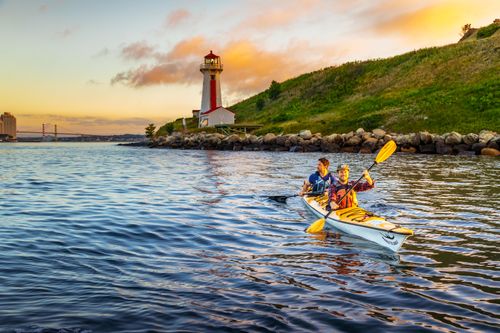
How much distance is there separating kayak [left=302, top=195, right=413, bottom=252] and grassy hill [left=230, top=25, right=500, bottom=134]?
123 feet

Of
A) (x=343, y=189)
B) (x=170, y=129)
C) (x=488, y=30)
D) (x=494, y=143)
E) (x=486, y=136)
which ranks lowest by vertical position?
(x=343, y=189)

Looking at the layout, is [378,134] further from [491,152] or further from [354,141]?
[491,152]

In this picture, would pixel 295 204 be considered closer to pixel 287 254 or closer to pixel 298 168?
pixel 287 254

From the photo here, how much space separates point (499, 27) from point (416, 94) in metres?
28.6

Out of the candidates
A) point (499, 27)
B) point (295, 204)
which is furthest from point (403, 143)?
point (499, 27)

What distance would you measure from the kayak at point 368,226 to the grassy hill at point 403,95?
37.6 meters

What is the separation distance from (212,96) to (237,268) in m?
81.8

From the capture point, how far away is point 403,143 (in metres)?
44.4

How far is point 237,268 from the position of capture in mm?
8695

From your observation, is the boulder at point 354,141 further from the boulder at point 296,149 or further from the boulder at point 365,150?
the boulder at point 296,149

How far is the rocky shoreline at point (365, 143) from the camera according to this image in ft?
130

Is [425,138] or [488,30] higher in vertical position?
[488,30]

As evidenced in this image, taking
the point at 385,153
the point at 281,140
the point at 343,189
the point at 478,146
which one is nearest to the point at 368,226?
the point at 343,189

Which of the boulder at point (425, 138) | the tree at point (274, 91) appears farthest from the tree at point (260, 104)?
the boulder at point (425, 138)
